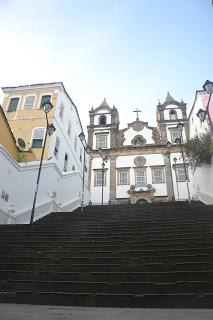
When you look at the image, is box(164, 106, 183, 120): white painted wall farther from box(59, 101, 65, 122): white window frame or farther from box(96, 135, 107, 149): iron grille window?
box(59, 101, 65, 122): white window frame

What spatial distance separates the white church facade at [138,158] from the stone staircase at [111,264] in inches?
701

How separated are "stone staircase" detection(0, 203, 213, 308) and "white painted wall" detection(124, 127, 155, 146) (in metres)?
25.1

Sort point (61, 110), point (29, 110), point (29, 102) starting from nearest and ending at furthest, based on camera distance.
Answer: point (29, 110) → point (29, 102) → point (61, 110)

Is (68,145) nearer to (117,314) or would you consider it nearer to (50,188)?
(50,188)

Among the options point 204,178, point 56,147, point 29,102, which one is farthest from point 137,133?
point 204,178

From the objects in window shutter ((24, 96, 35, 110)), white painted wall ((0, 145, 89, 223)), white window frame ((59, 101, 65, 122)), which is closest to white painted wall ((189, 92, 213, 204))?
white painted wall ((0, 145, 89, 223))

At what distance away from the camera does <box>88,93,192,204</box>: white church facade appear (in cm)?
3023

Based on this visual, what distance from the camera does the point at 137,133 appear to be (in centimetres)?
3644

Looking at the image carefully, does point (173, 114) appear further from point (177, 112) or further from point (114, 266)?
point (114, 266)

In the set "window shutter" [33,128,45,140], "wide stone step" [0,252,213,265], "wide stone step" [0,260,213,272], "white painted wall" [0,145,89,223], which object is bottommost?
"wide stone step" [0,260,213,272]

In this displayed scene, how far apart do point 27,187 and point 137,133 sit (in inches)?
925

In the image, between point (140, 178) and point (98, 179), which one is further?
point (98, 179)

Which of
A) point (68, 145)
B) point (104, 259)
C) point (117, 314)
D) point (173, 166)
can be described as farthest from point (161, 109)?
point (117, 314)

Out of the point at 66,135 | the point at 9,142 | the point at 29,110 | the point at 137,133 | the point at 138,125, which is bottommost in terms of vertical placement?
the point at 9,142
